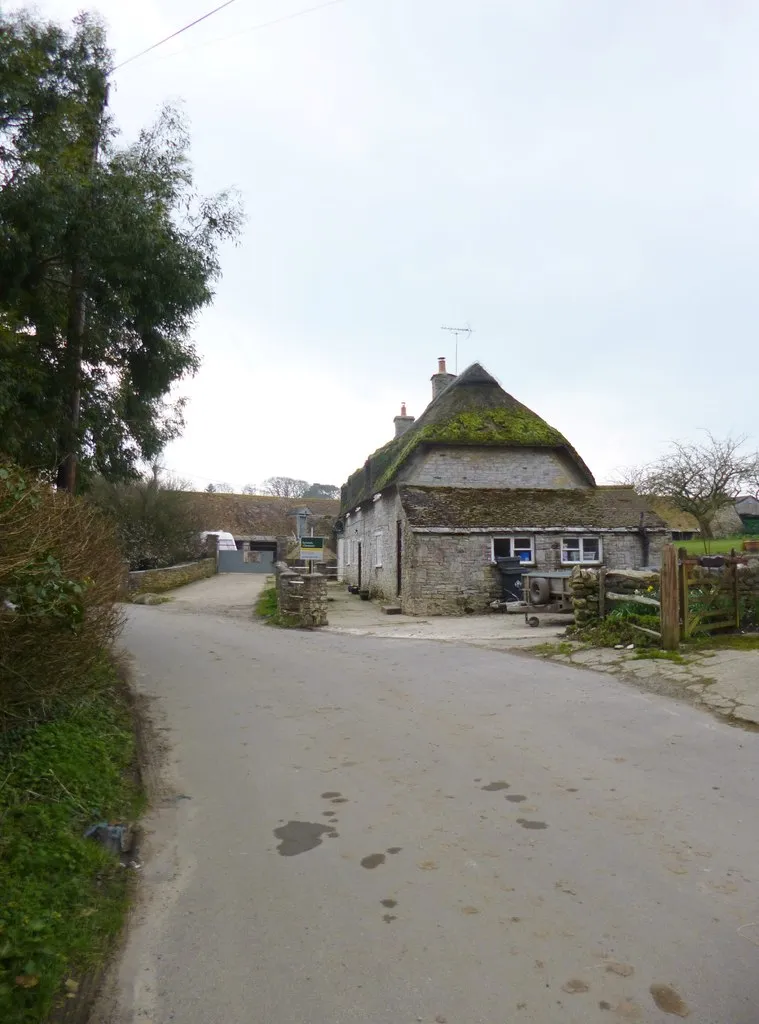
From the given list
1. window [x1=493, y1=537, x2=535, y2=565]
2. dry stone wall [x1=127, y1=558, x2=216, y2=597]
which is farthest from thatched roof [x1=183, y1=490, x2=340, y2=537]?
window [x1=493, y1=537, x2=535, y2=565]

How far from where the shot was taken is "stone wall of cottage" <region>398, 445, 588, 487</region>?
26297 millimetres

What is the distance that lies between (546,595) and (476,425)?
1032 cm

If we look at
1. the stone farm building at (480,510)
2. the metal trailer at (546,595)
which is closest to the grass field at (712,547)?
the stone farm building at (480,510)

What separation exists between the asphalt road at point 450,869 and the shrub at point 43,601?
1.35 m

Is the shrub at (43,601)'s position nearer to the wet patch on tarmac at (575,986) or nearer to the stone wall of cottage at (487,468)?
the wet patch on tarmac at (575,986)

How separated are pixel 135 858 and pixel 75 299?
10.5 m

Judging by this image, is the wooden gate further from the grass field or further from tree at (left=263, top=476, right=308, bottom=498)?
tree at (left=263, top=476, right=308, bottom=498)

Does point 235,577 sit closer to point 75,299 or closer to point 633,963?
point 75,299

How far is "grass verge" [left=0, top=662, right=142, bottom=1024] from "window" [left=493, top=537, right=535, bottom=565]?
16.4 metres

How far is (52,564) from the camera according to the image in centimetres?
498

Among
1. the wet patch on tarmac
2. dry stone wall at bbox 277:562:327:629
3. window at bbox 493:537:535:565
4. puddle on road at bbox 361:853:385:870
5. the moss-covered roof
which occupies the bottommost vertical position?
the wet patch on tarmac

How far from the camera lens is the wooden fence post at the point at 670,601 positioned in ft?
37.1

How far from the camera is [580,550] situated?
76.3 ft

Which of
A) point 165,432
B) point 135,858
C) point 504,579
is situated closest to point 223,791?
point 135,858
